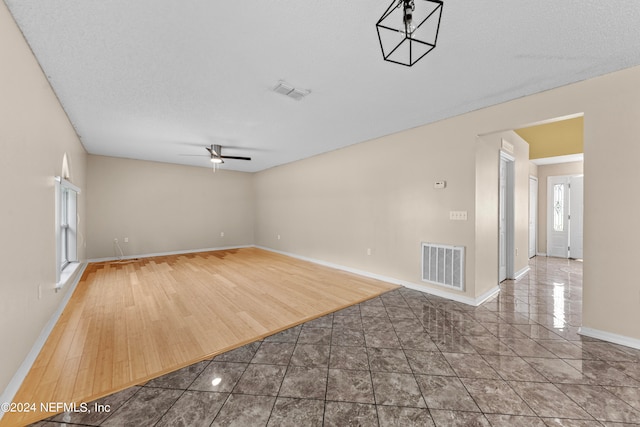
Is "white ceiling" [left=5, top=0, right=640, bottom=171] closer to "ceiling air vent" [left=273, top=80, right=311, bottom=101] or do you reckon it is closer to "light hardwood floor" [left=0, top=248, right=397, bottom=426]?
"ceiling air vent" [left=273, top=80, right=311, bottom=101]

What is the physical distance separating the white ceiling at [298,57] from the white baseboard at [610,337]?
8.33 feet

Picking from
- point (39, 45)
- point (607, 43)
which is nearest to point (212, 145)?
point (39, 45)

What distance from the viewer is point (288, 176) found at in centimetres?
686

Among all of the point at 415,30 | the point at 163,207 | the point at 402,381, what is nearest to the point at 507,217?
the point at 402,381

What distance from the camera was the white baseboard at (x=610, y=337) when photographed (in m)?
2.24

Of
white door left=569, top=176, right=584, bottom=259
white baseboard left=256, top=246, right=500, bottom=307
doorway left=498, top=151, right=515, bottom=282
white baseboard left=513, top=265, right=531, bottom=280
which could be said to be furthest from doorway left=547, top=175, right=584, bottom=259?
white baseboard left=256, top=246, right=500, bottom=307

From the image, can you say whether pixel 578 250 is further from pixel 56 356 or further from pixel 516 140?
pixel 56 356

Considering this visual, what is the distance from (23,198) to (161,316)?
1.74 metres

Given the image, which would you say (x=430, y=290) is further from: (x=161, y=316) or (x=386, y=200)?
(x=161, y=316)

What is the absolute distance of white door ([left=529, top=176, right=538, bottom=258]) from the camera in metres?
6.47

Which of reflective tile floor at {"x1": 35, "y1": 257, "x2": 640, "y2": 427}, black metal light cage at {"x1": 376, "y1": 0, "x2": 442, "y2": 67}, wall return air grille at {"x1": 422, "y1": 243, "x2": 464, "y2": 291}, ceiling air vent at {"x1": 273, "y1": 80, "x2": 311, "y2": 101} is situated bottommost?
reflective tile floor at {"x1": 35, "y1": 257, "x2": 640, "y2": 427}

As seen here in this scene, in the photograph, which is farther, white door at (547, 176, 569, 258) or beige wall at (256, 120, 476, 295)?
white door at (547, 176, 569, 258)

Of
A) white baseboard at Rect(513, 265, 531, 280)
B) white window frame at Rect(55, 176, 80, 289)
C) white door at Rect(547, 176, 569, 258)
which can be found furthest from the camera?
white door at Rect(547, 176, 569, 258)

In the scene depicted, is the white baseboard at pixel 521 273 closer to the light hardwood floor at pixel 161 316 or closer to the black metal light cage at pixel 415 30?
the light hardwood floor at pixel 161 316
